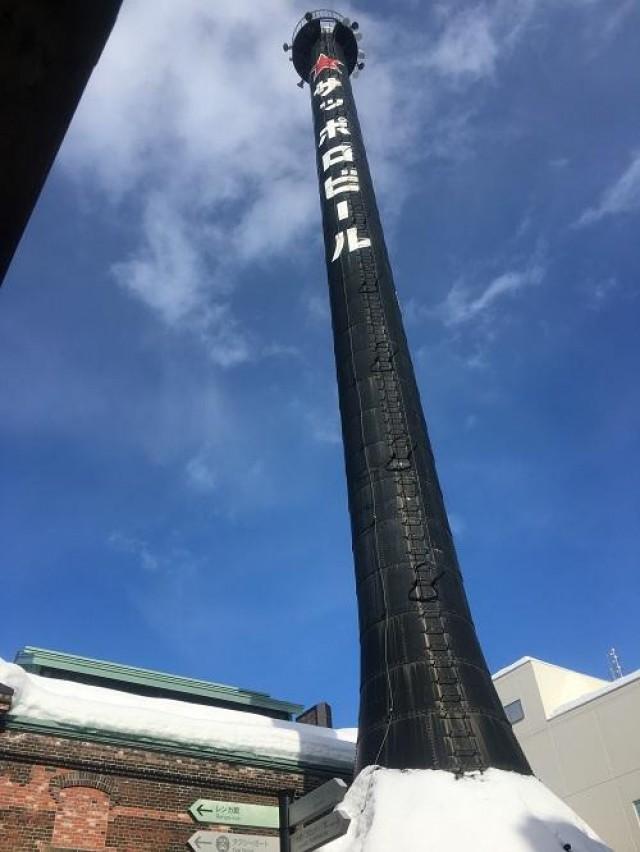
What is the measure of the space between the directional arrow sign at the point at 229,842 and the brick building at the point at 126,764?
15cm

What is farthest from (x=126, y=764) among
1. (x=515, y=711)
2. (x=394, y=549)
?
(x=515, y=711)

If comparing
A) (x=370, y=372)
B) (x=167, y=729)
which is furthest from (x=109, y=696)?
(x=370, y=372)

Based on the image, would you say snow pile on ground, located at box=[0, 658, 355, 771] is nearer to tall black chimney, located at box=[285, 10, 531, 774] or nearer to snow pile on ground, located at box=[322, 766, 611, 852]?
tall black chimney, located at box=[285, 10, 531, 774]

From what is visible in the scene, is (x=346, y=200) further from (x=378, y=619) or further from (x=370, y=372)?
(x=378, y=619)

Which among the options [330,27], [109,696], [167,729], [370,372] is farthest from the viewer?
[330,27]

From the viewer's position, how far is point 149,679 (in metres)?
24.0

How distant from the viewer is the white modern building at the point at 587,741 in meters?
26.8

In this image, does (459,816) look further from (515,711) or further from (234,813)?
(515,711)

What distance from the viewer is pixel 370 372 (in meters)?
19.0

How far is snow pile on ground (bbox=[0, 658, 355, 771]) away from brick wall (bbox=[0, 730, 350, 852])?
0.34 metres

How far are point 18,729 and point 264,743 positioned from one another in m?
4.69

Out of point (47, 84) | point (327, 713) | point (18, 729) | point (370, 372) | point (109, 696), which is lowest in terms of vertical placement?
point (47, 84)

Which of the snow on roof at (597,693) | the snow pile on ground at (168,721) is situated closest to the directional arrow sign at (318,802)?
the snow pile on ground at (168,721)

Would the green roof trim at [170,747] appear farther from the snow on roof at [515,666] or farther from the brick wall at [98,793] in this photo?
the snow on roof at [515,666]
